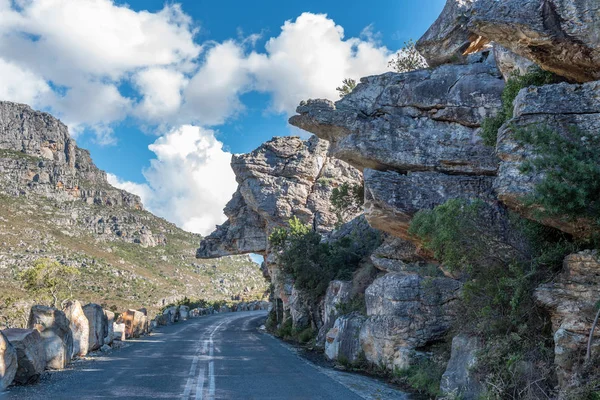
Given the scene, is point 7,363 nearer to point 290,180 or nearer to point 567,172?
→ point 567,172

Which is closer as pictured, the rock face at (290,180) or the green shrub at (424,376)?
the green shrub at (424,376)

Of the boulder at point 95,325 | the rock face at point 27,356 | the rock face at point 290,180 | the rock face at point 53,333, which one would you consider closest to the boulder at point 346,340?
the rock face at point 53,333

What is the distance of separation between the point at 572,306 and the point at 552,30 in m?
6.20

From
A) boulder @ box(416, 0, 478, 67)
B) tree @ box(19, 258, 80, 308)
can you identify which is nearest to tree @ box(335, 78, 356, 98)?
boulder @ box(416, 0, 478, 67)

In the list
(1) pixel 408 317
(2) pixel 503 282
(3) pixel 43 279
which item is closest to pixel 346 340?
(1) pixel 408 317

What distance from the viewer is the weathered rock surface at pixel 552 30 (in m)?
10.3

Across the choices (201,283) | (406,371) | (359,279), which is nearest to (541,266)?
(406,371)

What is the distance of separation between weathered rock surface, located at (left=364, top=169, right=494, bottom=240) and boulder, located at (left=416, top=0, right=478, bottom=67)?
679 centimetres

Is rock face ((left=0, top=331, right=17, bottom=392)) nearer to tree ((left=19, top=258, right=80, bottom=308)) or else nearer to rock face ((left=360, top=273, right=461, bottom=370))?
rock face ((left=360, top=273, right=461, bottom=370))

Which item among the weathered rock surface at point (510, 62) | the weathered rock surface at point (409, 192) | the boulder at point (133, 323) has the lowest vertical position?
the boulder at point (133, 323)

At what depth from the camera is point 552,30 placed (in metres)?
10.7

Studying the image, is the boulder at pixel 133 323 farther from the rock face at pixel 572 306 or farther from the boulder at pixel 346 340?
the rock face at pixel 572 306

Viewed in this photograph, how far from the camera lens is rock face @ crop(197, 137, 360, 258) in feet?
148

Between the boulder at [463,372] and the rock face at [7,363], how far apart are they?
8.93 m
